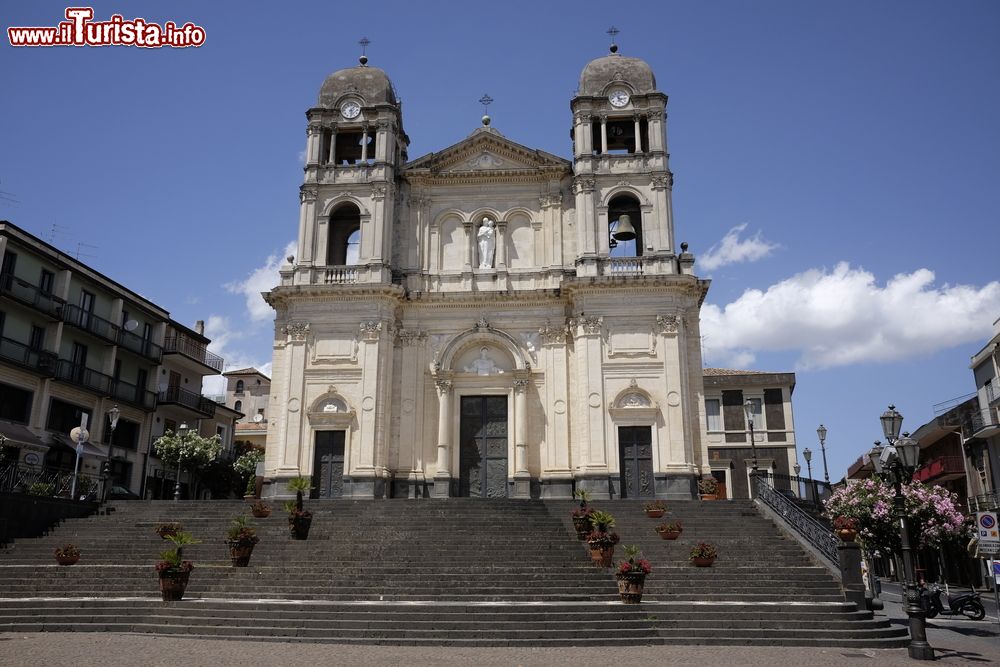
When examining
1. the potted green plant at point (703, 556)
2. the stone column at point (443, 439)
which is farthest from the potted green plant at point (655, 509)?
the stone column at point (443, 439)

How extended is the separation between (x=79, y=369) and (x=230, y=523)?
58.7 feet

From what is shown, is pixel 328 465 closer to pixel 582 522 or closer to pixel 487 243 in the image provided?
pixel 487 243

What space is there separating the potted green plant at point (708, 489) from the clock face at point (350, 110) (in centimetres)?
2019

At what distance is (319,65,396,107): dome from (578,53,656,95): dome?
8.24 meters

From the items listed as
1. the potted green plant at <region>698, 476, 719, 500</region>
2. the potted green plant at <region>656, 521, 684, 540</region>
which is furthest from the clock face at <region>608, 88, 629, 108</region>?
the potted green plant at <region>656, 521, 684, 540</region>

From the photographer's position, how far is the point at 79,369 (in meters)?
36.0

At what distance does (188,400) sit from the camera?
4375 cm

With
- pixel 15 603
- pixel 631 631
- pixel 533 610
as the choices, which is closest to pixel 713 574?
pixel 631 631

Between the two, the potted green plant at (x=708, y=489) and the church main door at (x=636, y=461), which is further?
the church main door at (x=636, y=461)

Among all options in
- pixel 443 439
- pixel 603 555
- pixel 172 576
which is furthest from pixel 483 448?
pixel 172 576

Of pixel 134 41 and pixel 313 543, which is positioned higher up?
pixel 134 41

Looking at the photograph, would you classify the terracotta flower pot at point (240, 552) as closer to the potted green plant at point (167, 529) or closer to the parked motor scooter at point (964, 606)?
the potted green plant at point (167, 529)

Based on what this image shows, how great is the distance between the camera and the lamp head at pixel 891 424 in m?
15.6

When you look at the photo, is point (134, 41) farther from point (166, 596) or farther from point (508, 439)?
point (508, 439)
